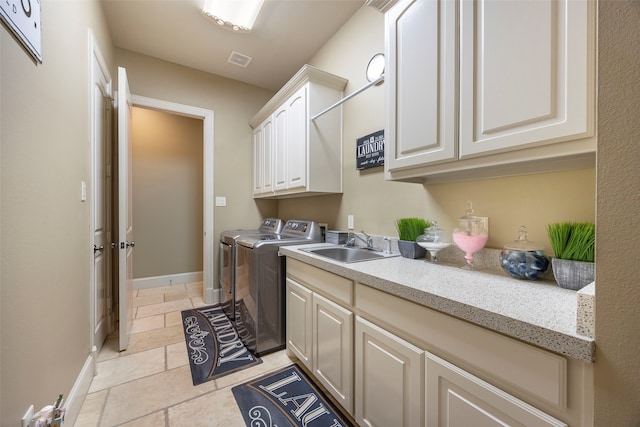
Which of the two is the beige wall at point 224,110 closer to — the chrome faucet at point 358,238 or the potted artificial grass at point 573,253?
the chrome faucet at point 358,238

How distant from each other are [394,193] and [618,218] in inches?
49.8

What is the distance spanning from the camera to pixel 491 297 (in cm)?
82

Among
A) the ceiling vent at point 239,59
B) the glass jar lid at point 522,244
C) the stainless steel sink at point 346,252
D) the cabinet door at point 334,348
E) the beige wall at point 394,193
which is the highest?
the ceiling vent at point 239,59

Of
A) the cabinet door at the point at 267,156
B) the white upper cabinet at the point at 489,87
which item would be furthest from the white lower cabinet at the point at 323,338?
the cabinet door at the point at 267,156

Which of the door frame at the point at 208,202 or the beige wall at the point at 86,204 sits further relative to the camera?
the door frame at the point at 208,202

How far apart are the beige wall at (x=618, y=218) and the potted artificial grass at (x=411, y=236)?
928 millimetres

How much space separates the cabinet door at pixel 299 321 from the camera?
1.60 m

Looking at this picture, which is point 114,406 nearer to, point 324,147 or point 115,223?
point 115,223

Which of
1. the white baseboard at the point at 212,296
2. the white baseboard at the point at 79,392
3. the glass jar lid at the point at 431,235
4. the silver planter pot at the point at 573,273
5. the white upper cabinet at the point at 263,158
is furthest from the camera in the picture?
the white baseboard at the point at 212,296

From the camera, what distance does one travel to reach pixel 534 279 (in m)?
1.02

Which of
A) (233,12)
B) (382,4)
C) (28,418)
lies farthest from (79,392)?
(233,12)

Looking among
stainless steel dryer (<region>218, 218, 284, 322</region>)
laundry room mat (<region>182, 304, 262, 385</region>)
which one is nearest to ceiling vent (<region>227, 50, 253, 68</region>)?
stainless steel dryer (<region>218, 218, 284, 322</region>)

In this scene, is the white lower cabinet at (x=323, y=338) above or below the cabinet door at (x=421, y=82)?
below

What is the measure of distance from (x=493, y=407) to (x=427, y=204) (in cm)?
105
